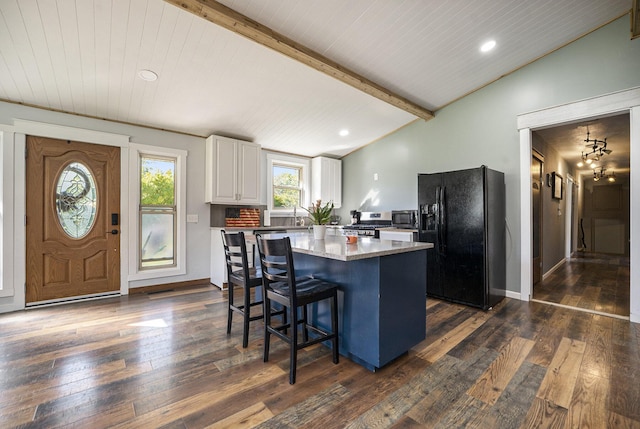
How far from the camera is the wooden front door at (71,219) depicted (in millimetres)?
3439

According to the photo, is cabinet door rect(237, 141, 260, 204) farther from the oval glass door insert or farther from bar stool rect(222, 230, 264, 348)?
bar stool rect(222, 230, 264, 348)

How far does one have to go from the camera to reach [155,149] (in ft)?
13.8

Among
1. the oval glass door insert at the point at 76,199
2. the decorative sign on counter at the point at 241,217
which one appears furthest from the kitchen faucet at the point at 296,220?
the oval glass door insert at the point at 76,199

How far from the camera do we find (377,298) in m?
1.96

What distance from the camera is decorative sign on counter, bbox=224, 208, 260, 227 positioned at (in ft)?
15.4

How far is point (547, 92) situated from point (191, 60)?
4157 mm

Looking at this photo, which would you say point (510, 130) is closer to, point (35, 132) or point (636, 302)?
point (636, 302)

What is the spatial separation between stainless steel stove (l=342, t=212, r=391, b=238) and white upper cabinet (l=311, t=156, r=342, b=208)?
0.83 meters

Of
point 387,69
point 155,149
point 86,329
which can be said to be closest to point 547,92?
Result: point 387,69

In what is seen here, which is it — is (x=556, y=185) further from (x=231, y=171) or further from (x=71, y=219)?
(x=71, y=219)

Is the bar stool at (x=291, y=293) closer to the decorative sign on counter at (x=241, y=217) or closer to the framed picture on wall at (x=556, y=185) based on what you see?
the decorative sign on counter at (x=241, y=217)

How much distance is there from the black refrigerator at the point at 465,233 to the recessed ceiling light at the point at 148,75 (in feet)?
11.3

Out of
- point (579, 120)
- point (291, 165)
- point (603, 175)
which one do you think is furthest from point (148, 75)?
point (603, 175)

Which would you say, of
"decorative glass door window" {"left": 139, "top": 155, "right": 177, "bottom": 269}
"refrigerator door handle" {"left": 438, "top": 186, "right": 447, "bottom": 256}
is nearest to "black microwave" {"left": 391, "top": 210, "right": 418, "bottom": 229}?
"refrigerator door handle" {"left": 438, "top": 186, "right": 447, "bottom": 256}
